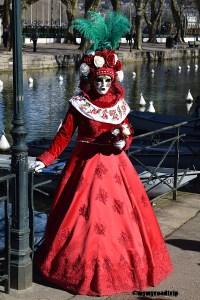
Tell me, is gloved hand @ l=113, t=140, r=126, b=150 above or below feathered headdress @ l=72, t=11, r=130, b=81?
below

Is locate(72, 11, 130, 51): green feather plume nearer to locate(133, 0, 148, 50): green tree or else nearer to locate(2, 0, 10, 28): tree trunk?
locate(2, 0, 10, 28): tree trunk

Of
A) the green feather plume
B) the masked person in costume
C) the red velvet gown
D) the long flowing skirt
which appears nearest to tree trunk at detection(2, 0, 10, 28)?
the green feather plume

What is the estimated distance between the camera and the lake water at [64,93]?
19483 mm

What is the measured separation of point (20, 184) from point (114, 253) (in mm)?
900

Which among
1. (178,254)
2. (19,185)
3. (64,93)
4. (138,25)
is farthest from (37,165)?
(138,25)

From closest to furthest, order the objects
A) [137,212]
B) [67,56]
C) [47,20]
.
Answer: [137,212] < [67,56] < [47,20]

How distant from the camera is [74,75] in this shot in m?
33.5

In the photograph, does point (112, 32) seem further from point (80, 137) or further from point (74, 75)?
point (74, 75)

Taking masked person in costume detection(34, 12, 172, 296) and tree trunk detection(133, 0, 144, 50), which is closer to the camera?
masked person in costume detection(34, 12, 172, 296)

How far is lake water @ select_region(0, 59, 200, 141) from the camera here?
19483 mm

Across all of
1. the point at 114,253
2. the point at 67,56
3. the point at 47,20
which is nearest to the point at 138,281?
the point at 114,253

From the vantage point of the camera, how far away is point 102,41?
490 cm

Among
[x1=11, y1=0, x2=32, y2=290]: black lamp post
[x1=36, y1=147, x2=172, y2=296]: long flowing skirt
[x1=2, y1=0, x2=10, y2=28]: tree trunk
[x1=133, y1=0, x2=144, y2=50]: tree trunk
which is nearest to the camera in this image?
[x1=11, y1=0, x2=32, y2=290]: black lamp post

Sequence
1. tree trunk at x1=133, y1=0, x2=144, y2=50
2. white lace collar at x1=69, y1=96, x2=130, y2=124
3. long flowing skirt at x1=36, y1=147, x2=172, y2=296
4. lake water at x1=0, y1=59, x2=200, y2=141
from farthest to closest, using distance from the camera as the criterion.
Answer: tree trunk at x1=133, y1=0, x2=144, y2=50
lake water at x1=0, y1=59, x2=200, y2=141
white lace collar at x1=69, y1=96, x2=130, y2=124
long flowing skirt at x1=36, y1=147, x2=172, y2=296
